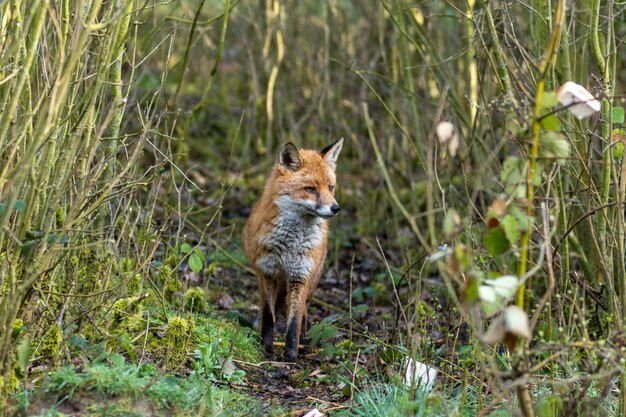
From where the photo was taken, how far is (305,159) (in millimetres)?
7621

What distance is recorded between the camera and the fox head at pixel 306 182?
287 inches

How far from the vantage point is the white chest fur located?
7125 mm

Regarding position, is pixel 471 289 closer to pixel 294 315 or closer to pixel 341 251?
pixel 294 315

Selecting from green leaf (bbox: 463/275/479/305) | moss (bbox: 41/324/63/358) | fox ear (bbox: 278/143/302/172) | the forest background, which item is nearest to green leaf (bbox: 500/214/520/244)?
the forest background

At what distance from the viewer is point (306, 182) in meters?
7.43

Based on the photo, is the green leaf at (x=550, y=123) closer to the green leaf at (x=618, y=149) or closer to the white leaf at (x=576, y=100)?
the white leaf at (x=576, y=100)

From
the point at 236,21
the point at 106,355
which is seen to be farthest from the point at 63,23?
the point at 236,21

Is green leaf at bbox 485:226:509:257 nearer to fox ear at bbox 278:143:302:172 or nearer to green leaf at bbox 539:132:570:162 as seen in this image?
green leaf at bbox 539:132:570:162

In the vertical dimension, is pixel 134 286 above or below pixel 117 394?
above

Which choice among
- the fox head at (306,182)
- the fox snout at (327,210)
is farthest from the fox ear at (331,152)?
the fox snout at (327,210)

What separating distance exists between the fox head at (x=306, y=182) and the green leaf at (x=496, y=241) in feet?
11.2

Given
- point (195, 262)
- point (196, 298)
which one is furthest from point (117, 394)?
point (196, 298)

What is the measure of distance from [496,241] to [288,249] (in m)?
3.46

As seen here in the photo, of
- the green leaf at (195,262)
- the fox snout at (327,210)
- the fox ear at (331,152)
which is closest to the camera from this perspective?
the green leaf at (195,262)
